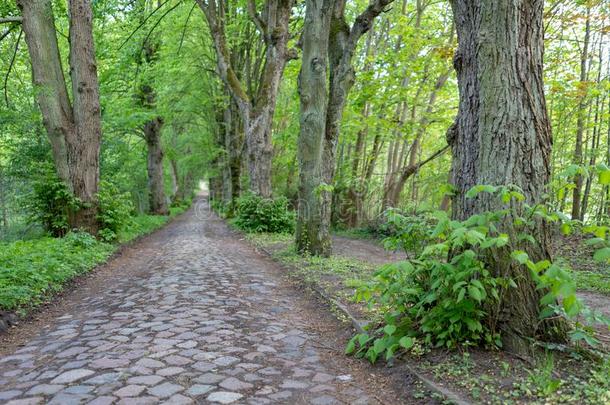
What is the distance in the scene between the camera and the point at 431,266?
13.3ft

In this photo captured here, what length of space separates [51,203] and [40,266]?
510 centimetres

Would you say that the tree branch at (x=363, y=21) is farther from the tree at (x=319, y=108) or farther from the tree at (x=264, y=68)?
the tree at (x=264, y=68)

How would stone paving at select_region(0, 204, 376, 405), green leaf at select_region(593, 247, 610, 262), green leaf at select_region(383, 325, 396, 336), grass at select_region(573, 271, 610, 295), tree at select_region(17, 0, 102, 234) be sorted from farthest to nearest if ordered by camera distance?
tree at select_region(17, 0, 102, 234), grass at select_region(573, 271, 610, 295), green leaf at select_region(383, 325, 396, 336), stone paving at select_region(0, 204, 376, 405), green leaf at select_region(593, 247, 610, 262)

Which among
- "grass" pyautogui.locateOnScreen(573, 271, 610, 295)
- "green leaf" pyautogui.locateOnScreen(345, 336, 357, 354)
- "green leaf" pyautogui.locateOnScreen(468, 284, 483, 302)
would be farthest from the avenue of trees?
"grass" pyautogui.locateOnScreen(573, 271, 610, 295)

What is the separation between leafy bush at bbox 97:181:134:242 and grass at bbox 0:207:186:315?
3.11ft

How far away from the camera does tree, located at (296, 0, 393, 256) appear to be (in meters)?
10.3

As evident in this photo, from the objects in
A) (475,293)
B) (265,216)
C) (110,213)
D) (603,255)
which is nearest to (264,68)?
(265,216)

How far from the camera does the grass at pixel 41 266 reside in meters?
6.23

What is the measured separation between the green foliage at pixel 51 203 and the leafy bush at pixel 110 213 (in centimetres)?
76

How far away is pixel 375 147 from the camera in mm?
20938

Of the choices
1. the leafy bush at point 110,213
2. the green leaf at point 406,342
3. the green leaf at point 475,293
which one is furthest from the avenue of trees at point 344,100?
Result: the green leaf at point 406,342

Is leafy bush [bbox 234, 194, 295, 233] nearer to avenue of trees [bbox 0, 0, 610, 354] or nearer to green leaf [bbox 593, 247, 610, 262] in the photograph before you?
avenue of trees [bbox 0, 0, 610, 354]

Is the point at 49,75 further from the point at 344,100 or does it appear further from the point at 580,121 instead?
the point at 580,121

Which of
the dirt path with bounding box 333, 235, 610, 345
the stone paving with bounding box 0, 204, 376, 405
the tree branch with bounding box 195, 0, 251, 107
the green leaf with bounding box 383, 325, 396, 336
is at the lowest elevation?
the stone paving with bounding box 0, 204, 376, 405
